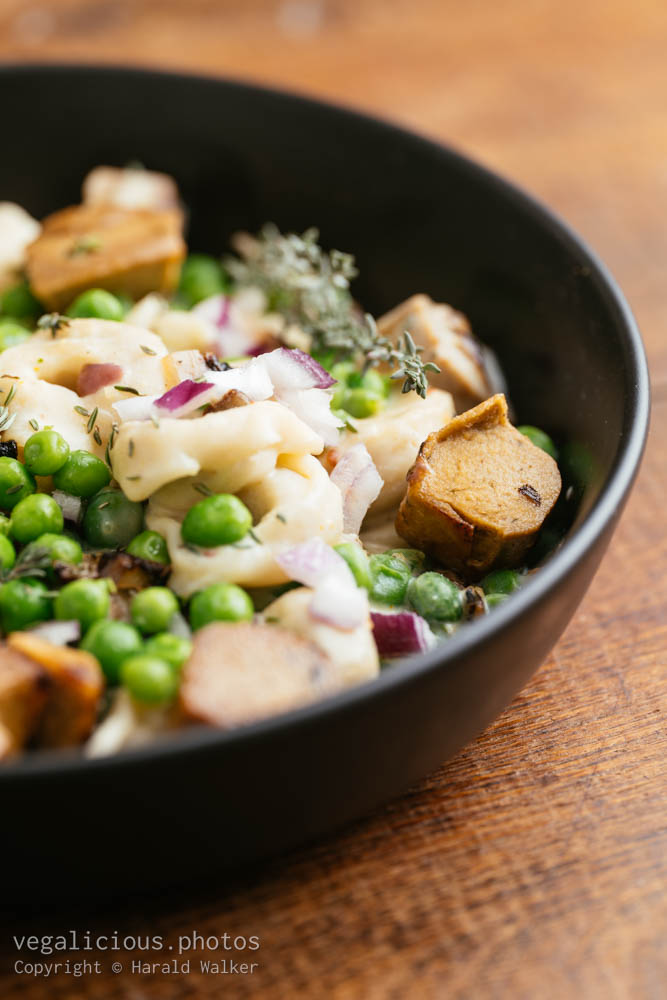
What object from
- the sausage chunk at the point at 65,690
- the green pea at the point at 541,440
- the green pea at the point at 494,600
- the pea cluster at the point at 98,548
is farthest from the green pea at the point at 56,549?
the green pea at the point at 541,440

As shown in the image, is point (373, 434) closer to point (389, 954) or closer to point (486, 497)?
point (486, 497)

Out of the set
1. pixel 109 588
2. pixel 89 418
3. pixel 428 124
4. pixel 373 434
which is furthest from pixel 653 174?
pixel 109 588

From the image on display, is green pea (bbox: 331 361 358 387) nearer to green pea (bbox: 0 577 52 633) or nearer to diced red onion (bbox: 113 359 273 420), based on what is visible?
diced red onion (bbox: 113 359 273 420)

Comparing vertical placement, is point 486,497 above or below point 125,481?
above

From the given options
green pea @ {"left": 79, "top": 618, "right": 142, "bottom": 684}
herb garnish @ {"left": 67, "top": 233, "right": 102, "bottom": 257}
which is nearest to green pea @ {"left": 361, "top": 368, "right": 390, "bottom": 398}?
herb garnish @ {"left": 67, "top": 233, "right": 102, "bottom": 257}

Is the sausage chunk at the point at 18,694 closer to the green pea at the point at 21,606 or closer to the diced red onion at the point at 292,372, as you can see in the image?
the green pea at the point at 21,606
